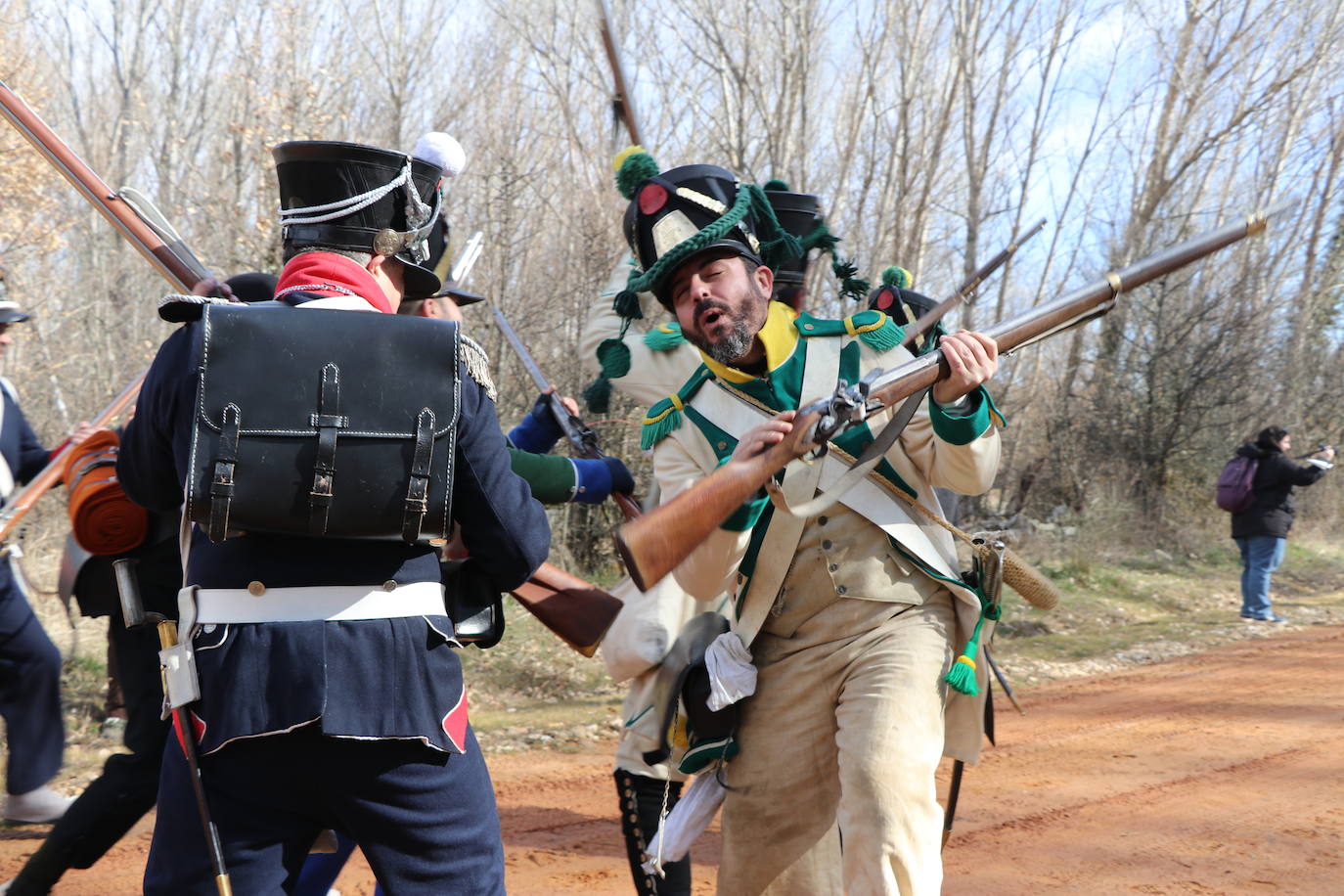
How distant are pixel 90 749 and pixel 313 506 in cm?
523

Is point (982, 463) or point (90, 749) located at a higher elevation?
point (982, 463)

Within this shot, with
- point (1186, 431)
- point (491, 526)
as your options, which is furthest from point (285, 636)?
point (1186, 431)

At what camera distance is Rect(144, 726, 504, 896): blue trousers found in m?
2.29

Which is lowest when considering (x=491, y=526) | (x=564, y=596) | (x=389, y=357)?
(x=564, y=596)

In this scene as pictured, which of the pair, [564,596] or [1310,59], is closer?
[564,596]

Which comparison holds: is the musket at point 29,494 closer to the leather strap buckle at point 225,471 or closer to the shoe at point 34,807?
the shoe at point 34,807

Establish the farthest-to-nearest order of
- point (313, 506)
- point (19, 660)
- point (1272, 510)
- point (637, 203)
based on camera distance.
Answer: point (1272, 510)
point (19, 660)
point (637, 203)
point (313, 506)

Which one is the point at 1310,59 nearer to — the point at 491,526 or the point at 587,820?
the point at 587,820

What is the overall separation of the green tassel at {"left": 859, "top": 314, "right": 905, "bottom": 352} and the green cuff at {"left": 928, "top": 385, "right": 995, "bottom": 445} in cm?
38

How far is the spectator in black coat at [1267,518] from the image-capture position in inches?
466

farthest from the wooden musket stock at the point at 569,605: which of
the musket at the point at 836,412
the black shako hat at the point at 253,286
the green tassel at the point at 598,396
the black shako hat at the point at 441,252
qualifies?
the green tassel at the point at 598,396

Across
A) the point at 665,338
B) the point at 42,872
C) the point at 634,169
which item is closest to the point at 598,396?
the point at 665,338

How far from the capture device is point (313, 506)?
2191 mm

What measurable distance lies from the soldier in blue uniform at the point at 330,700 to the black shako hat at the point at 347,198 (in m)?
0.13
